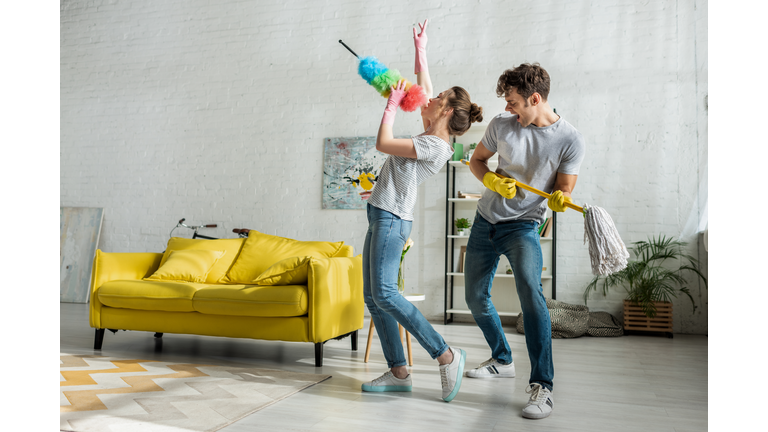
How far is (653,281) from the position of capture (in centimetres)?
445

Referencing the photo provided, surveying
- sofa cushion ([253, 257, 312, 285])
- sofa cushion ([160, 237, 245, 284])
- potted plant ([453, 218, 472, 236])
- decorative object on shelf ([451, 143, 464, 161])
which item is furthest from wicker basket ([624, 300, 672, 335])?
sofa cushion ([160, 237, 245, 284])

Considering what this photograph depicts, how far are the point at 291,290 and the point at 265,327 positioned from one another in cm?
27

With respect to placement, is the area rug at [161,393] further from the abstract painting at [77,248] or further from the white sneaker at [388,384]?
the abstract painting at [77,248]

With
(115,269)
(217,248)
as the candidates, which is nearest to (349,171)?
(217,248)

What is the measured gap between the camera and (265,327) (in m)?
2.98

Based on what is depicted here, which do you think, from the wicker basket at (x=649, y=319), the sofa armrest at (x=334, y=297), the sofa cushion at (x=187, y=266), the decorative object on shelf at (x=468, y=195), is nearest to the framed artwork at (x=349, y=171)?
the decorative object on shelf at (x=468, y=195)

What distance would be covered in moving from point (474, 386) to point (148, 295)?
1.92 m

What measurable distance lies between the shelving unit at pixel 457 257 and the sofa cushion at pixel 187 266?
2089 mm

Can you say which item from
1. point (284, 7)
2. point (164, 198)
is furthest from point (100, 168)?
point (284, 7)

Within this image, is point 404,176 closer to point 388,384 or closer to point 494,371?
point 388,384

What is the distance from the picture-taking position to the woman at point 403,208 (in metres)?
2.18

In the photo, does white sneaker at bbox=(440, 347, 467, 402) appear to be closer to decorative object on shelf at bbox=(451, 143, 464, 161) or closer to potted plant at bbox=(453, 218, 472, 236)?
potted plant at bbox=(453, 218, 472, 236)

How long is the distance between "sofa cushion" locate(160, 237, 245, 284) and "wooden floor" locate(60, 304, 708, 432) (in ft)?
1.43
